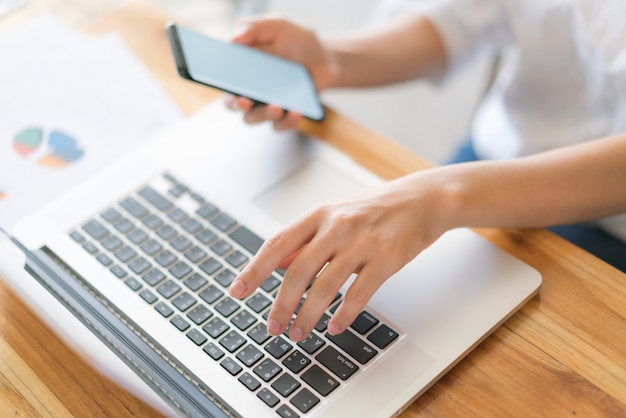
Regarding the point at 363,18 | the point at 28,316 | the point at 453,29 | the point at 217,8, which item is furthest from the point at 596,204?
the point at 217,8

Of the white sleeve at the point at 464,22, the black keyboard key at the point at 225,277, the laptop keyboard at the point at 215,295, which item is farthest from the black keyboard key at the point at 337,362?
the white sleeve at the point at 464,22

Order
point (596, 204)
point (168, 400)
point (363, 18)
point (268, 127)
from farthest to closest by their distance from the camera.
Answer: point (363, 18) < point (268, 127) < point (596, 204) < point (168, 400)

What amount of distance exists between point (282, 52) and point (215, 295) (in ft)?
0.99

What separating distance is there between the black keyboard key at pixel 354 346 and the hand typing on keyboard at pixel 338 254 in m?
0.02

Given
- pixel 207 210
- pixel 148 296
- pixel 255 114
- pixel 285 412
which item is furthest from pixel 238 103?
pixel 285 412

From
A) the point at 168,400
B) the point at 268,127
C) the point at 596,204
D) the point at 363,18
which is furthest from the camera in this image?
the point at 363,18

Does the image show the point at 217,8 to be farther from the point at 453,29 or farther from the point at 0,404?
the point at 0,404

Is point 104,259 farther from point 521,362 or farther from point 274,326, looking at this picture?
point 521,362

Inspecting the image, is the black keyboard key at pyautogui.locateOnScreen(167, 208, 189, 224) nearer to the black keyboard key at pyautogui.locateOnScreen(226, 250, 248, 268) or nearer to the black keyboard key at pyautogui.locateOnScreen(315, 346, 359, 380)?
the black keyboard key at pyautogui.locateOnScreen(226, 250, 248, 268)

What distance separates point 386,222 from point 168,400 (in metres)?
0.21

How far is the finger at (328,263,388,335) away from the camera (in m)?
0.53

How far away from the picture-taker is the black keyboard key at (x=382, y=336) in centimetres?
55

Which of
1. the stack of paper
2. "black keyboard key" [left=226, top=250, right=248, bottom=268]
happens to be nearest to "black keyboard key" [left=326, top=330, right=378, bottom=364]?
"black keyboard key" [left=226, top=250, right=248, bottom=268]

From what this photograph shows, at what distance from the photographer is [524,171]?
24.4 inches
